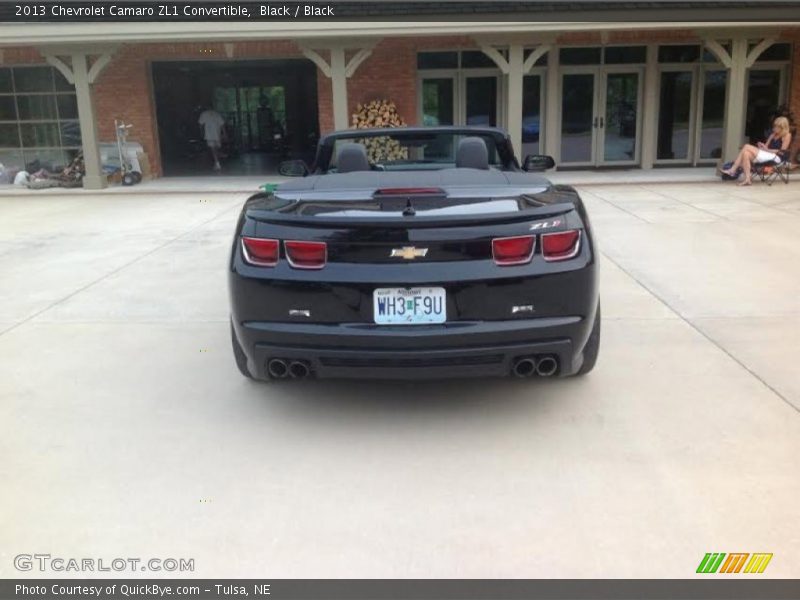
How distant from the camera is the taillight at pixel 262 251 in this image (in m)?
3.49

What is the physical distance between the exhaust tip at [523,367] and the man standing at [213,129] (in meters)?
16.2

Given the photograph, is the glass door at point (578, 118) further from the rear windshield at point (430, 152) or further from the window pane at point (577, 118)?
the rear windshield at point (430, 152)

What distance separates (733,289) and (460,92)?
38.9ft

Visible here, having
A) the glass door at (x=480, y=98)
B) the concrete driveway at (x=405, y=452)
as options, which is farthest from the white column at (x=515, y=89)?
the concrete driveway at (x=405, y=452)

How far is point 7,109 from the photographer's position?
17.6 metres

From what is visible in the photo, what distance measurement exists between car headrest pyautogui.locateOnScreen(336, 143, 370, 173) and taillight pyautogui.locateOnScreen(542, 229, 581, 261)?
5.99ft

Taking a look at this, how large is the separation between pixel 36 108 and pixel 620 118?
44.2 feet

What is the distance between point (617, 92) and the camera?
56.3 ft

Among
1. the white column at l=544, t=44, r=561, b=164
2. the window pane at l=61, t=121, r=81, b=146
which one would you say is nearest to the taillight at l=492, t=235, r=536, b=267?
the white column at l=544, t=44, r=561, b=164

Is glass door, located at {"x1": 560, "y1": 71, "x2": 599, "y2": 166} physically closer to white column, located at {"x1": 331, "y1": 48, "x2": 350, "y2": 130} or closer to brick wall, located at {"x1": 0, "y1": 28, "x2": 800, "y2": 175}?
brick wall, located at {"x1": 0, "y1": 28, "x2": 800, "y2": 175}

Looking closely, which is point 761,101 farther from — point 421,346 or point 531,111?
point 421,346
